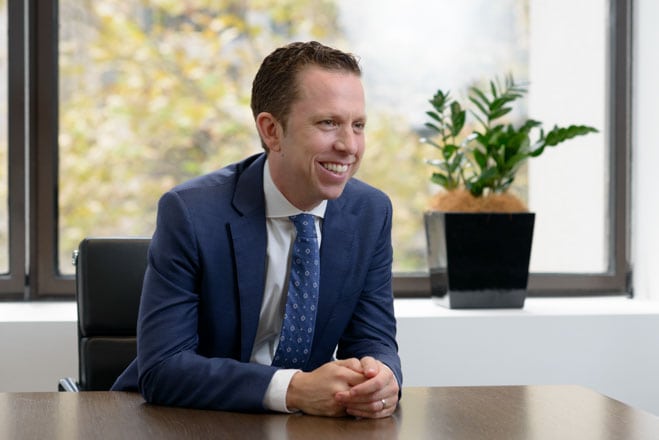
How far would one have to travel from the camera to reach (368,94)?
3715mm

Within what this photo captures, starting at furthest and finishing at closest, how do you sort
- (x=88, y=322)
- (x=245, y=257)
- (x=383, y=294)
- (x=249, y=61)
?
1. (x=249, y=61)
2. (x=88, y=322)
3. (x=383, y=294)
4. (x=245, y=257)

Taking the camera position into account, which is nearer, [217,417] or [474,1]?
[217,417]

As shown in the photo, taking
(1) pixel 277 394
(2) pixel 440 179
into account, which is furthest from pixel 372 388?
(2) pixel 440 179

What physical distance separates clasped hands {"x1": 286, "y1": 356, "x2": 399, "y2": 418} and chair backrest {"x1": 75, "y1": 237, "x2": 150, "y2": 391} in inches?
33.5

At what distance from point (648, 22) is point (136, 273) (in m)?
2.21

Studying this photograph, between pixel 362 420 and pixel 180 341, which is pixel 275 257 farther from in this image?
pixel 362 420

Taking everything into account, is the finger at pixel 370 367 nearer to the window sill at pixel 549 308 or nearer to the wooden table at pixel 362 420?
the wooden table at pixel 362 420

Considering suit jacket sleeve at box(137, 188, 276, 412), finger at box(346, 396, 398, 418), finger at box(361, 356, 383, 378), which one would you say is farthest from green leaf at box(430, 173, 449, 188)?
finger at box(346, 396, 398, 418)

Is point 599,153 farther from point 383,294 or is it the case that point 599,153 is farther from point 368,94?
point 383,294

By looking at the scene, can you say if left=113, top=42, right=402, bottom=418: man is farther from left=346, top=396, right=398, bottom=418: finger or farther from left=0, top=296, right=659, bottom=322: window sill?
left=0, top=296, right=659, bottom=322: window sill

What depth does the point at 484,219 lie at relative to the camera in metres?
3.31

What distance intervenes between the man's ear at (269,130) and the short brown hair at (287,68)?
0.01 metres

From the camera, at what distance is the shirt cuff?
176 cm

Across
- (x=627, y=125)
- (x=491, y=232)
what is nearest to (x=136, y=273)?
(x=491, y=232)
